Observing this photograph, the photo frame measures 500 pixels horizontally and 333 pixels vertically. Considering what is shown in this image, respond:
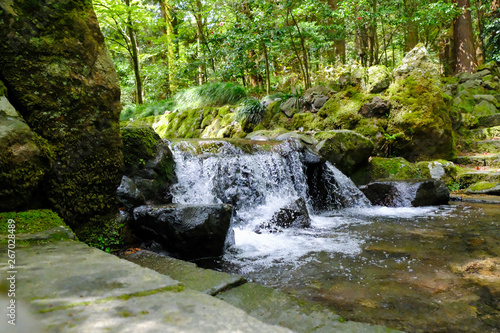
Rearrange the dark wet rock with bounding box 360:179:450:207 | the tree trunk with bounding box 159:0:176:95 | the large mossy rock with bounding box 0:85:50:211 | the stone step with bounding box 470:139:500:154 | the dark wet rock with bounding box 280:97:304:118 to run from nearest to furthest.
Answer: the large mossy rock with bounding box 0:85:50:211 < the dark wet rock with bounding box 360:179:450:207 < the stone step with bounding box 470:139:500:154 < the dark wet rock with bounding box 280:97:304:118 < the tree trunk with bounding box 159:0:176:95

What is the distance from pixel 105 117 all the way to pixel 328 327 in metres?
3.09

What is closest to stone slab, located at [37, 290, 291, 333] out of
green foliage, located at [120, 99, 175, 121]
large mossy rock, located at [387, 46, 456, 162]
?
large mossy rock, located at [387, 46, 456, 162]

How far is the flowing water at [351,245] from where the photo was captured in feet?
7.34

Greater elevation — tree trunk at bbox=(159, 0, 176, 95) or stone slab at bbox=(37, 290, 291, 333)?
tree trunk at bbox=(159, 0, 176, 95)

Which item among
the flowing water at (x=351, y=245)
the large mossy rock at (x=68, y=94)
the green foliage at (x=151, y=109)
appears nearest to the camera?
the flowing water at (x=351, y=245)

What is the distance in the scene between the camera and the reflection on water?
7.00 feet

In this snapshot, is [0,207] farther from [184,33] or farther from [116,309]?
[184,33]

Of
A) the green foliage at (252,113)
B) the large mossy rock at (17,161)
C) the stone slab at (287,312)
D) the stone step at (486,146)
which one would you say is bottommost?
the stone slab at (287,312)

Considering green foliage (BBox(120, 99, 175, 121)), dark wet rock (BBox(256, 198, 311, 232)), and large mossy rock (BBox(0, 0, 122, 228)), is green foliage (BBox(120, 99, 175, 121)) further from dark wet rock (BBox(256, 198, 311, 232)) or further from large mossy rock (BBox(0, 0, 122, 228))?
large mossy rock (BBox(0, 0, 122, 228))

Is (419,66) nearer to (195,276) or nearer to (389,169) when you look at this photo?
(389,169)

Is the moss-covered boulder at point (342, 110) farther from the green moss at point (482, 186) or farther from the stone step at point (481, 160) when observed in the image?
the green moss at point (482, 186)

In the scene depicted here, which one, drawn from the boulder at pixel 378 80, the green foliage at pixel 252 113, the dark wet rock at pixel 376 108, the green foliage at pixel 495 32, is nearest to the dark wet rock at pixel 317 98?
the boulder at pixel 378 80

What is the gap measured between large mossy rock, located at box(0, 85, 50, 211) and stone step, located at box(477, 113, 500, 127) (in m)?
12.0

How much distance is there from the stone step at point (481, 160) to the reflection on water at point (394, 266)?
3.41m
